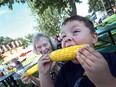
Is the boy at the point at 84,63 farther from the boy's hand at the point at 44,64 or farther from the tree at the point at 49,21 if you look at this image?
the tree at the point at 49,21

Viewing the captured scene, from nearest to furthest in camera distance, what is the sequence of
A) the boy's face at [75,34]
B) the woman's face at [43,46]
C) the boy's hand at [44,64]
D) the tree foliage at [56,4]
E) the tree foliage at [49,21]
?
the boy's face at [75,34]
the boy's hand at [44,64]
the woman's face at [43,46]
the tree foliage at [56,4]
the tree foliage at [49,21]

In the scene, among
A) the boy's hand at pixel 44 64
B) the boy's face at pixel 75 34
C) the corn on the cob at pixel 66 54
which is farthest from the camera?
the boy's hand at pixel 44 64

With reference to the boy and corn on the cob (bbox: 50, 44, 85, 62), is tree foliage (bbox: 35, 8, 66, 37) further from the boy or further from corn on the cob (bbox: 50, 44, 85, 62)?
corn on the cob (bbox: 50, 44, 85, 62)

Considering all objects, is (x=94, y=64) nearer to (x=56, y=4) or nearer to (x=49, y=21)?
(x=56, y=4)

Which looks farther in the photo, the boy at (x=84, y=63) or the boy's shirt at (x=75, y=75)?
the boy's shirt at (x=75, y=75)

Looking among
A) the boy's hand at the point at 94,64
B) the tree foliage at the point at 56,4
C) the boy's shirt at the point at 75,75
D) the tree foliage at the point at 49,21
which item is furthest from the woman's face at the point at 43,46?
the tree foliage at the point at 49,21

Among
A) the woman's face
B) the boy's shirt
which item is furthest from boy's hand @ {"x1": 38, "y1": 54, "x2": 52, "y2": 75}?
the woman's face

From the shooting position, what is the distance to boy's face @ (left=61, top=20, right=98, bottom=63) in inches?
65.9

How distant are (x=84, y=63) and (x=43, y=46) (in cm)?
230

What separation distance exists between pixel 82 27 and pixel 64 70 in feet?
1.46

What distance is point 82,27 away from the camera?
1.80 m

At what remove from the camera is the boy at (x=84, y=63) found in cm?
130

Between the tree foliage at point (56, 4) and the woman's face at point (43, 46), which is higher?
the tree foliage at point (56, 4)

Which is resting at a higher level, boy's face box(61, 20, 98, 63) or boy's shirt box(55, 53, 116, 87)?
boy's face box(61, 20, 98, 63)
